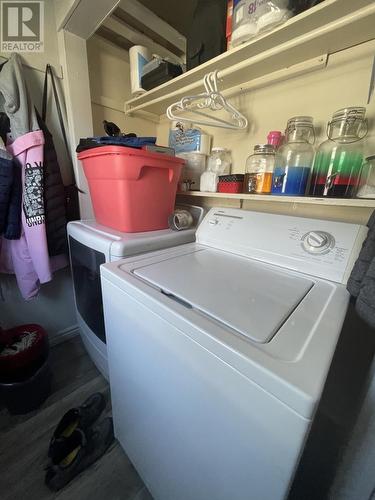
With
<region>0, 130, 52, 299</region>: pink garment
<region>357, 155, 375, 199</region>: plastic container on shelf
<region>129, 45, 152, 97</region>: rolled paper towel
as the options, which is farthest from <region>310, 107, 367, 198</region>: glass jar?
<region>0, 130, 52, 299</region>: pink garment

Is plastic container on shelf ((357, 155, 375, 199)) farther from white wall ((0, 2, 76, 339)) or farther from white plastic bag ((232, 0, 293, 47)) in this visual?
white wall ((0, 2, 76, 339))

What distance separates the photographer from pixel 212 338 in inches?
17.9

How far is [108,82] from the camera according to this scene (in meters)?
1.51

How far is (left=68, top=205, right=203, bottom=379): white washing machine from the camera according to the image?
3.11 feet

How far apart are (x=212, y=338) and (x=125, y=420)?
777 mm

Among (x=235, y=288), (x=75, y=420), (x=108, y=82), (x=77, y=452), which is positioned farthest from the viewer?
(x=108, y=82)

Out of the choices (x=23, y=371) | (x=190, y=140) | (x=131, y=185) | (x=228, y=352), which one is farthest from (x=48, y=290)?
(x=228, y=352)

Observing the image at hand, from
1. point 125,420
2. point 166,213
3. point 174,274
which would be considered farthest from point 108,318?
point 166,213

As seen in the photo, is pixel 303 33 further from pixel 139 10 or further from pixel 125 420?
pixel 125 420

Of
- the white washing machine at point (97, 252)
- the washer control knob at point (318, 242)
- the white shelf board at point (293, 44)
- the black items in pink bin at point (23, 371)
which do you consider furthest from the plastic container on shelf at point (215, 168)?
the black items in pink bin at point (23, 371)

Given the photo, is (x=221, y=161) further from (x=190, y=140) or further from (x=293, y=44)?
(x=293, y=44)

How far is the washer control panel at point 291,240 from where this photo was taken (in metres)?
0.78

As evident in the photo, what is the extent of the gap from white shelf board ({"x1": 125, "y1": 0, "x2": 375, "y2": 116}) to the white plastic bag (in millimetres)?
29

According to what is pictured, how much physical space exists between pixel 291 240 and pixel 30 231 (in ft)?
4.47
